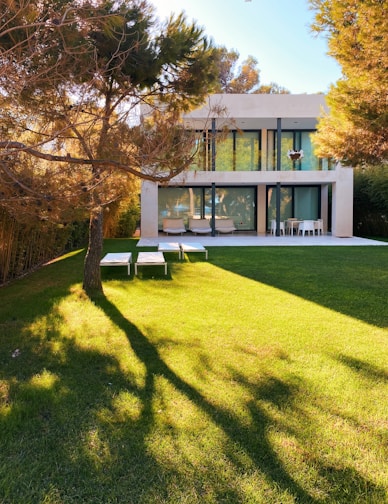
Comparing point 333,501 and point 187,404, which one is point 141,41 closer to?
point 187,404

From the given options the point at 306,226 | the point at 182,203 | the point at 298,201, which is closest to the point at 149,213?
the point at 182,203

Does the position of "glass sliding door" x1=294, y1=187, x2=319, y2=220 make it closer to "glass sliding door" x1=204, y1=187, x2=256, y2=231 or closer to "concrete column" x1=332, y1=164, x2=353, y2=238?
"glass sliding door" x1=204, y1=187, x2=256, y2=231

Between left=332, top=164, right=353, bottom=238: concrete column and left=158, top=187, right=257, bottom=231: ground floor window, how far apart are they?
4390 mm

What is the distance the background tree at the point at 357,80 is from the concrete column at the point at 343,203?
12.1 meters

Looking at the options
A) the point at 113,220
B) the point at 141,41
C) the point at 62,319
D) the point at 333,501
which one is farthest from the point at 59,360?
the point at 113,220

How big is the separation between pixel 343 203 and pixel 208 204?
6.68 meters

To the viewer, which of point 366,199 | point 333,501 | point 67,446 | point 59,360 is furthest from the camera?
point 366,199

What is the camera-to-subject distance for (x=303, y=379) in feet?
10.7

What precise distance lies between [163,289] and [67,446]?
436 centimetres

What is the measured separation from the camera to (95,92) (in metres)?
5.24

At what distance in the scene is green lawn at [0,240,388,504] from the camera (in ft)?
6.81

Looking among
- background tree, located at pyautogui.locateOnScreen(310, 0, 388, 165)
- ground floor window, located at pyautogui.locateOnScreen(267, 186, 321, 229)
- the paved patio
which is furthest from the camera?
ground floor window, located at pyautogui.locateOnScreen(267, 186, 321, 229)

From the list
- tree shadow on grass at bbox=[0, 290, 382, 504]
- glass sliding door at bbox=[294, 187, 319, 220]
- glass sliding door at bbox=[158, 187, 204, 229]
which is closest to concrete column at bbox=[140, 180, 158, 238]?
glass sliding door at bbox=[158, 187, 204, 229]

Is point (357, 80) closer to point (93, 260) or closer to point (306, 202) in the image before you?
point (93, 260)
